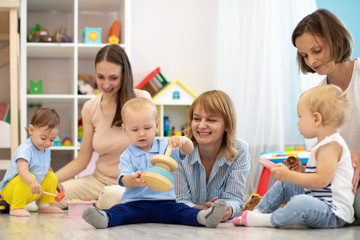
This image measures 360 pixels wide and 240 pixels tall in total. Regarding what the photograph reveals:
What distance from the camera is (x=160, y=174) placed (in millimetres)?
1465

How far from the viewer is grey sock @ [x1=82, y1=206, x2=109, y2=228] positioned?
1444 millimetres

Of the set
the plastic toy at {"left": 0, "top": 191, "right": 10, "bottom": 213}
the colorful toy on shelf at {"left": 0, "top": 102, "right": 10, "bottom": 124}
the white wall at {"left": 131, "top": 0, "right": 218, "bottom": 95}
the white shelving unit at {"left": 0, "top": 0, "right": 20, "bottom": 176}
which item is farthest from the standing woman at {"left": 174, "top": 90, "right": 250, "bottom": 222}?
the colorful toy on shelf at {"left": 0, "top": 102, "right": 10, "bottom": 124}

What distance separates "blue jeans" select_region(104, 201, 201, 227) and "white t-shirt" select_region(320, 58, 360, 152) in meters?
0.67

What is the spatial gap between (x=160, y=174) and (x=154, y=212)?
226 mm

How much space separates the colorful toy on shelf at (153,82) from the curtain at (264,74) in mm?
467

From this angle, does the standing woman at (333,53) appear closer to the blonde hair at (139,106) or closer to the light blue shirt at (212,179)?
the light blue shirt at (212,179)

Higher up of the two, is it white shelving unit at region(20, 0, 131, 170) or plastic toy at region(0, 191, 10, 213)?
white shelving unit at region(20, 0, 131, 170)

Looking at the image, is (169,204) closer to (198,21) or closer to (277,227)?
(277,227)

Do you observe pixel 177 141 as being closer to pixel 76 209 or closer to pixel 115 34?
pixel 76 209

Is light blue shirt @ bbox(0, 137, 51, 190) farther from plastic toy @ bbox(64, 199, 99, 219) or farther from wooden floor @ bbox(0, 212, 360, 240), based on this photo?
wooden floor @ bbox(0, 212, 360, 240)

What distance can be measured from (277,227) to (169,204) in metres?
0.37

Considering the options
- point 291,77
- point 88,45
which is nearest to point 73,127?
point 88,45

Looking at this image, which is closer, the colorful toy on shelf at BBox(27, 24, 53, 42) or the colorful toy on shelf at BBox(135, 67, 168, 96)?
the colorful toy on shelf at BBox(27, 24, 53, 42)

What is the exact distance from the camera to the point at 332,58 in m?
1.74
